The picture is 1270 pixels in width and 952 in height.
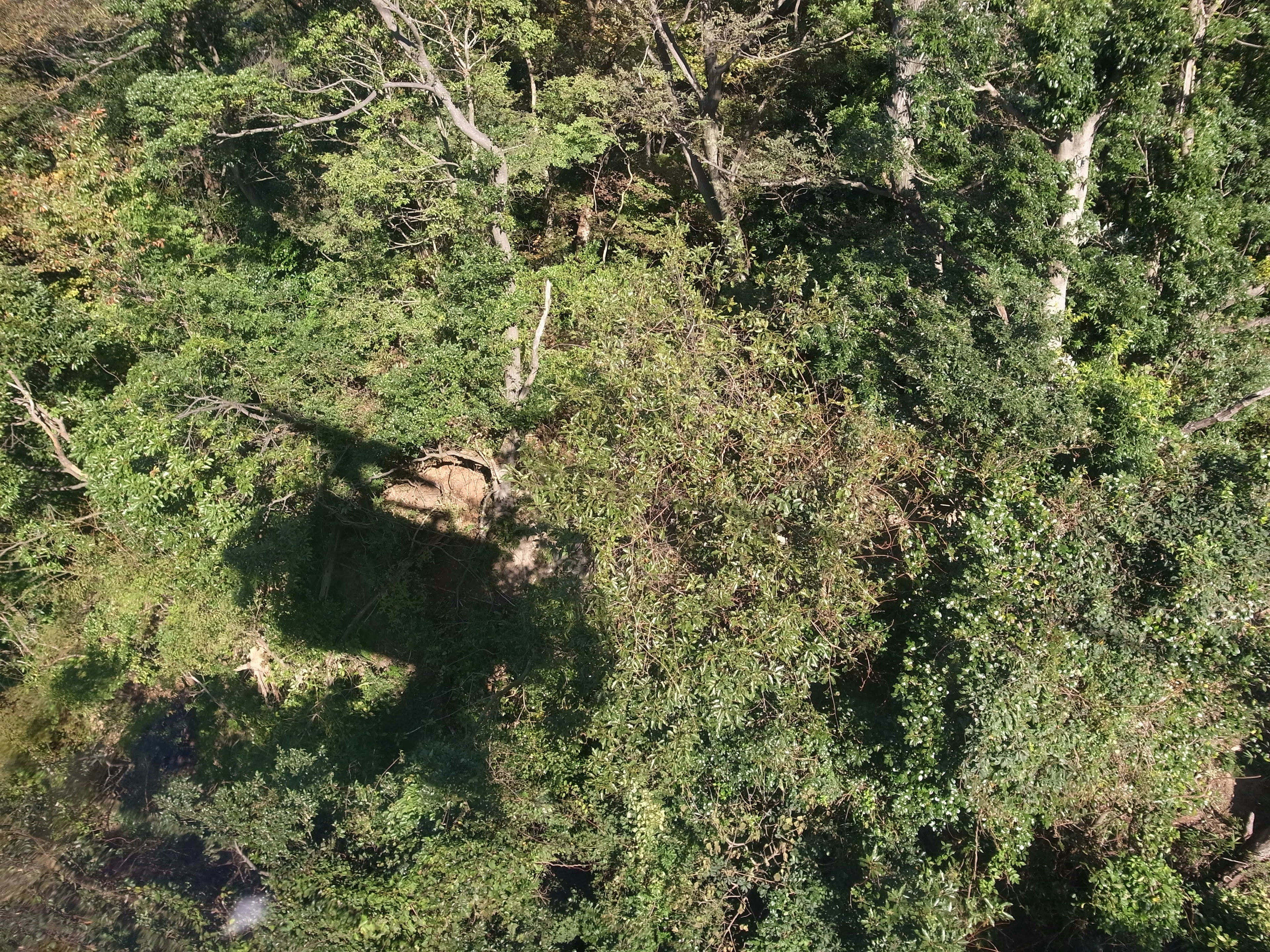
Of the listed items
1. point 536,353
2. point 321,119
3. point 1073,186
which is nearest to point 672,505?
point 536,353

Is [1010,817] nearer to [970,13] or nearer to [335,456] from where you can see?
[970,13]

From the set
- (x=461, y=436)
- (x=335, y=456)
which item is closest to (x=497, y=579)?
(x=461, y=436)

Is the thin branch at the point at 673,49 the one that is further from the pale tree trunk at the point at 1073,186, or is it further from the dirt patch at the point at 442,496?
the dirt patch at the point at 442,496

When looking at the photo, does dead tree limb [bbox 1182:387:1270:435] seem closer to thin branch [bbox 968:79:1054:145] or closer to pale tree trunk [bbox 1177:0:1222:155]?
pale tree trunk [bbox 1177:0:1222:155]

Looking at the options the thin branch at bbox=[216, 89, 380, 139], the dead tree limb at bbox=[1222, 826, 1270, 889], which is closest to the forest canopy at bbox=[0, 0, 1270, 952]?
the dead tree limb at bbox=[1222, 826, 1270, 889]

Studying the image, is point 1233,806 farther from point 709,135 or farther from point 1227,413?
point 709,135

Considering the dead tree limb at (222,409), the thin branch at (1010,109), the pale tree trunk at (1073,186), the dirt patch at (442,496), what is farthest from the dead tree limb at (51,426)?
the pale tree trunk at (1073,186)
